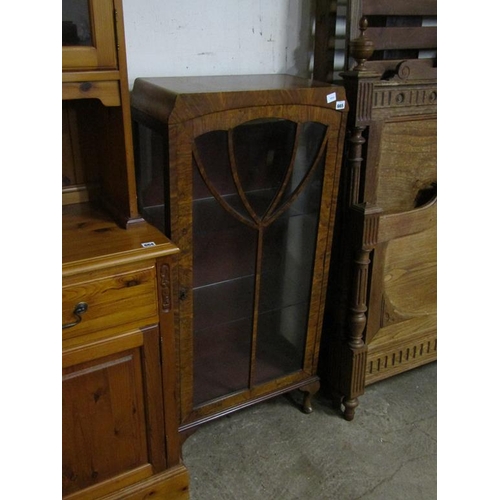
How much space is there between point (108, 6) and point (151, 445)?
1045 millimetres

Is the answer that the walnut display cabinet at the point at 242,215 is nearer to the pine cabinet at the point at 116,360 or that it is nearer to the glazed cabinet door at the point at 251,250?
the glazed cabinet door at the point at 251,250

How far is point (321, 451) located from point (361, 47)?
3.98ft

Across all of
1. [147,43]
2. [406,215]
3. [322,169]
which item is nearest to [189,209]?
[322,169]

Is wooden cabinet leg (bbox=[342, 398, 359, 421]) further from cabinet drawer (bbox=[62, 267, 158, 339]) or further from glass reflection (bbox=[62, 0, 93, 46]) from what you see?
glass reflection (bbox=[62, 0, 93, 46])

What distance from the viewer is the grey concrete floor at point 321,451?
4.95 feet

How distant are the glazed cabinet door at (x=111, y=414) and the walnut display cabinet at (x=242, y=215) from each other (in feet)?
0.57

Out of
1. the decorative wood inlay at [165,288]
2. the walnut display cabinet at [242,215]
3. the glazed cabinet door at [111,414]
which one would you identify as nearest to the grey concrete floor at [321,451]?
the walnut display cabinet at [242,215]

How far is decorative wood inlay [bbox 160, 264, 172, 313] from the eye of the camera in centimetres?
119

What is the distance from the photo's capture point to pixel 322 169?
4.83ft

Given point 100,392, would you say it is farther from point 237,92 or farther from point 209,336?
point 237,92

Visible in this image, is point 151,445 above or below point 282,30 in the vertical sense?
below

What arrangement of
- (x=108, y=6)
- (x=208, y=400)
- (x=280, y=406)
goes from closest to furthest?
(x=108, y=6)
(x=208, y=400)
(x=280, y=406)

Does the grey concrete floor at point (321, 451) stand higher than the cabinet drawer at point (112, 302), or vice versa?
the cabinet drawer at point (112, 302)

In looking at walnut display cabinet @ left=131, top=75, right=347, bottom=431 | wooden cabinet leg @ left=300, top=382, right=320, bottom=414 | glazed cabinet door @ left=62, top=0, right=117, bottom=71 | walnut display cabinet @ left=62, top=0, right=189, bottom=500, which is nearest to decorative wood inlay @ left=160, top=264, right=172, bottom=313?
walnut display cabinet @ left=62, top=0, right=189, bottom=500
